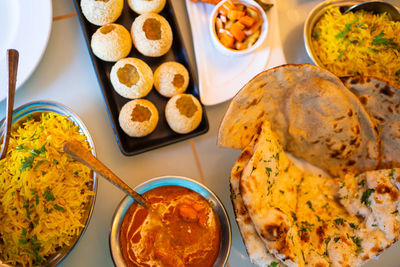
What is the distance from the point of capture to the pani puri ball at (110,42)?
4.35ft

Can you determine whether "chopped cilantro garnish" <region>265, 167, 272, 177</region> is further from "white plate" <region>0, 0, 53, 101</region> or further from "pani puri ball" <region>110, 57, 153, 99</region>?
"white plate" <region>0, 0, 53, 101</region>

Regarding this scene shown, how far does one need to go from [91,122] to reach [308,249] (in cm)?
105

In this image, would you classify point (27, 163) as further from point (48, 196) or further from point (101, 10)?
point (101, 10)

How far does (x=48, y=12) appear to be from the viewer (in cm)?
136

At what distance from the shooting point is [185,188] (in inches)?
50.7

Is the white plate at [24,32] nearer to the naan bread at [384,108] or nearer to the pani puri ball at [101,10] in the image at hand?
the pani puri ball at [101,10]

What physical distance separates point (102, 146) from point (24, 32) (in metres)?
0.60

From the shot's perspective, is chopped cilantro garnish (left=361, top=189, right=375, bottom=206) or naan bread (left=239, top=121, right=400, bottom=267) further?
chopped cilantro garnish (left=361, top=189, right=375, bottom=206)

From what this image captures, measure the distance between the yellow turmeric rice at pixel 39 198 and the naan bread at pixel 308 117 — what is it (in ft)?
1.96

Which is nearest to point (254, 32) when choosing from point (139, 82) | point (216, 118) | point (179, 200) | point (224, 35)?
point (224, 35)

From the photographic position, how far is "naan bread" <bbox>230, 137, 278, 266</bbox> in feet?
3.65

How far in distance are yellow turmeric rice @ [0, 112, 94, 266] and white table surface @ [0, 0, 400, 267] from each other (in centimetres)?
20

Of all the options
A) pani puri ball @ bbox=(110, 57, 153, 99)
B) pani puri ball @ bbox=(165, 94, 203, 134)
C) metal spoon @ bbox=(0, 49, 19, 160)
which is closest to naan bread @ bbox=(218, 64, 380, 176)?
pani puri ball @ bbox=(165, 94, 203, 134)

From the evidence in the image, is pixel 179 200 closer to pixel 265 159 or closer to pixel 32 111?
pixel 265 159
